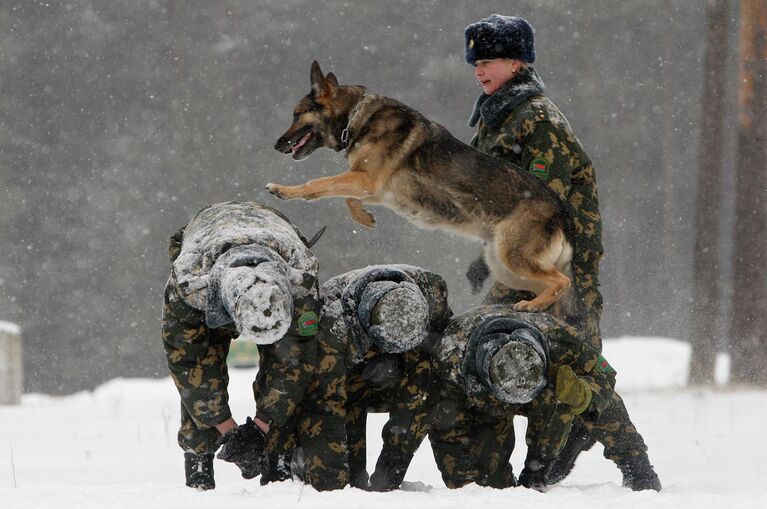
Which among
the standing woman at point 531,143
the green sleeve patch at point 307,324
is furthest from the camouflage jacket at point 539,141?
the green sleeve patch at point 307,324

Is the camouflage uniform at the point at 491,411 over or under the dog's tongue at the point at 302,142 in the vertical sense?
under

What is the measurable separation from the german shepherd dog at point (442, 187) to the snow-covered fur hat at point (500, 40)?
1.52 ft

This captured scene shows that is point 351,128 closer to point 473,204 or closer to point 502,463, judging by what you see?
point 473,204

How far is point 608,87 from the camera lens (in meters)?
14.6

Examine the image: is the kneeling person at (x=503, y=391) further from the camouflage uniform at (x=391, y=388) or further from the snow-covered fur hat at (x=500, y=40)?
the snow-covered fur hat at (x=500, y=40)

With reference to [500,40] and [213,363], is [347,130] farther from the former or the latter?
[213,363]

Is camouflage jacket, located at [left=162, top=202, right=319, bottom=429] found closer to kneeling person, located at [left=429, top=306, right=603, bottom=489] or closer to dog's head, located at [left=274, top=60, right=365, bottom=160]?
kneeling person, located at [left=429, top=306, right=603, bottom=489]

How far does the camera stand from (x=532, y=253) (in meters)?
4.29

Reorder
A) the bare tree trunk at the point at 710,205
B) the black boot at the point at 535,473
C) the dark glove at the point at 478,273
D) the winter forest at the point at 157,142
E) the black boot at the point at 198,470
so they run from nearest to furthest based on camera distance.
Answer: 1. the black boot at the point at 198,470
2. the black boot at the point at 535,473
3. the dark glove at the point at 478,273
4. the bare tree trunk at the point at 710,205
5. the winter forest at the point at 157,142

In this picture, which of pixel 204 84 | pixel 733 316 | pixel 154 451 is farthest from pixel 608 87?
pixel 154 451

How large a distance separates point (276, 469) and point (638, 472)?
1603 mm

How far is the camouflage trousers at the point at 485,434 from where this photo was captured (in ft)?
12.7

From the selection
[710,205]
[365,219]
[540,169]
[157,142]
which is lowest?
[365,219]

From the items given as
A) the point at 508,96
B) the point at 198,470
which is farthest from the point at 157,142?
the point at 198,470
